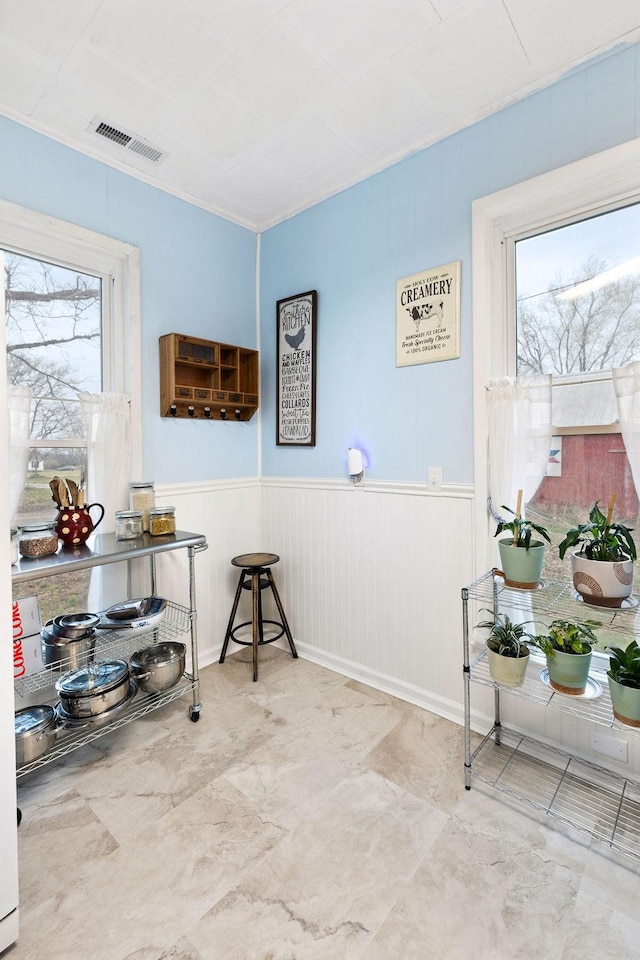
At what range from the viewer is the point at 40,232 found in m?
2.00

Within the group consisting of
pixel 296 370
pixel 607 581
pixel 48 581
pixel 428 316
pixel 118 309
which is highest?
pixel 118 309

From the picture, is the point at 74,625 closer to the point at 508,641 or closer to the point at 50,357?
the point at 50,357

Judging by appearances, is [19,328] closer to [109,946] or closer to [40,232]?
[40,232]

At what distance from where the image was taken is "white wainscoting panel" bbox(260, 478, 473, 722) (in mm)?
2123

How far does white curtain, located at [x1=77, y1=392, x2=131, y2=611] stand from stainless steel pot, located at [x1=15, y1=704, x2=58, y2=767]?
0.58 m

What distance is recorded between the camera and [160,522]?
215 cm

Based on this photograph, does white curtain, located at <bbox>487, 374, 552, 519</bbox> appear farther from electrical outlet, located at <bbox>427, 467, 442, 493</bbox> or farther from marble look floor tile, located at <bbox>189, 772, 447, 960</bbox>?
marble look floor tile, located at <bbox>189, 772, 447, 960</bbox>

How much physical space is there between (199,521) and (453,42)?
2400 millimetres

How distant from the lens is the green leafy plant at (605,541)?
4.86 feet

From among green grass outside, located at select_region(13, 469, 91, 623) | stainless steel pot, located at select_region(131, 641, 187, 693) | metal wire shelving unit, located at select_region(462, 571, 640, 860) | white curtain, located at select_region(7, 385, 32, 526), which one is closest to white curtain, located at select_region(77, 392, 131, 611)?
green grass outside, located at select_region(13, 469, 91, 623)

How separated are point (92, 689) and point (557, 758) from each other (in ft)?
6.16

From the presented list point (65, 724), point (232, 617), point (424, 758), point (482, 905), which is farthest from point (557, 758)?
Answer: point (65, 724)

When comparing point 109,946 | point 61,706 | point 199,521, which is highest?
point 199,521

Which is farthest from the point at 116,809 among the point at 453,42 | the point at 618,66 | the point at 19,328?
the point at 618,66
